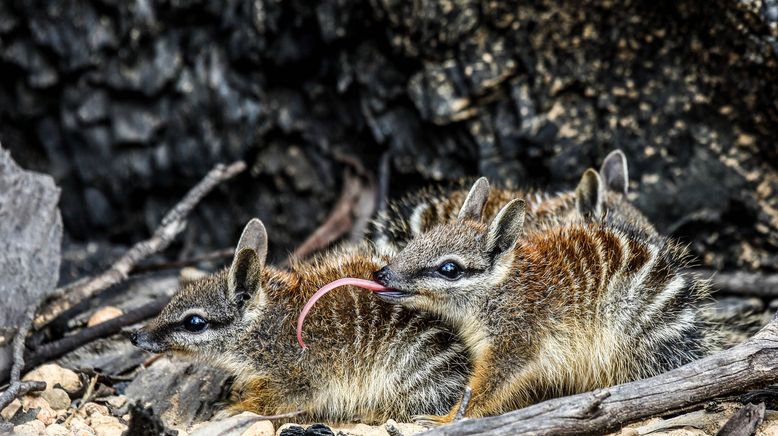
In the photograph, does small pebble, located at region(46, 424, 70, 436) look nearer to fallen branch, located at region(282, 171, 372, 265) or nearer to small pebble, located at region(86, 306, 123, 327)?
small pebble, located at region(86, 306, 123, 327)

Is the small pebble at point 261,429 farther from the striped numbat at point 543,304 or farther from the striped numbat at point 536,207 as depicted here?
the striped numbat at point 536,207

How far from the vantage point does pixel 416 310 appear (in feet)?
15.9

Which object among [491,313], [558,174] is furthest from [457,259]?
Result: [558,174]

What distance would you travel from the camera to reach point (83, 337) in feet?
16.8

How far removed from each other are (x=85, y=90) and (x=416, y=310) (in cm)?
370

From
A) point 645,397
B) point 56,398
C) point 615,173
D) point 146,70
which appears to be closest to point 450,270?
point 645,397

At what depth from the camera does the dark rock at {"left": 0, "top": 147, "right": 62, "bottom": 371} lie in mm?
5066

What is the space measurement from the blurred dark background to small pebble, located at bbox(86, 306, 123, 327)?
173 centimetres

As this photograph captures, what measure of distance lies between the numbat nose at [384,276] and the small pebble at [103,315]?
2.00 meters

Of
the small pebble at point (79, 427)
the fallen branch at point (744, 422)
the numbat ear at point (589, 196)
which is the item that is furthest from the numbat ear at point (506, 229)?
the small pebble at point (79, 427)

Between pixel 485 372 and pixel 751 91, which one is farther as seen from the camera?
pixel 751 91

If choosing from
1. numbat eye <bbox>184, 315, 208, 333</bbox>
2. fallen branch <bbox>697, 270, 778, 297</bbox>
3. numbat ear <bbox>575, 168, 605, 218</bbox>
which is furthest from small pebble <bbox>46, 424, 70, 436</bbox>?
fallen branch <bbox>697, 270, 778, 297</bbox>

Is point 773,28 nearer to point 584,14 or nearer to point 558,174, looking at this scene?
point 584,14

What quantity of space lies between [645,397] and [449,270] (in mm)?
1199
